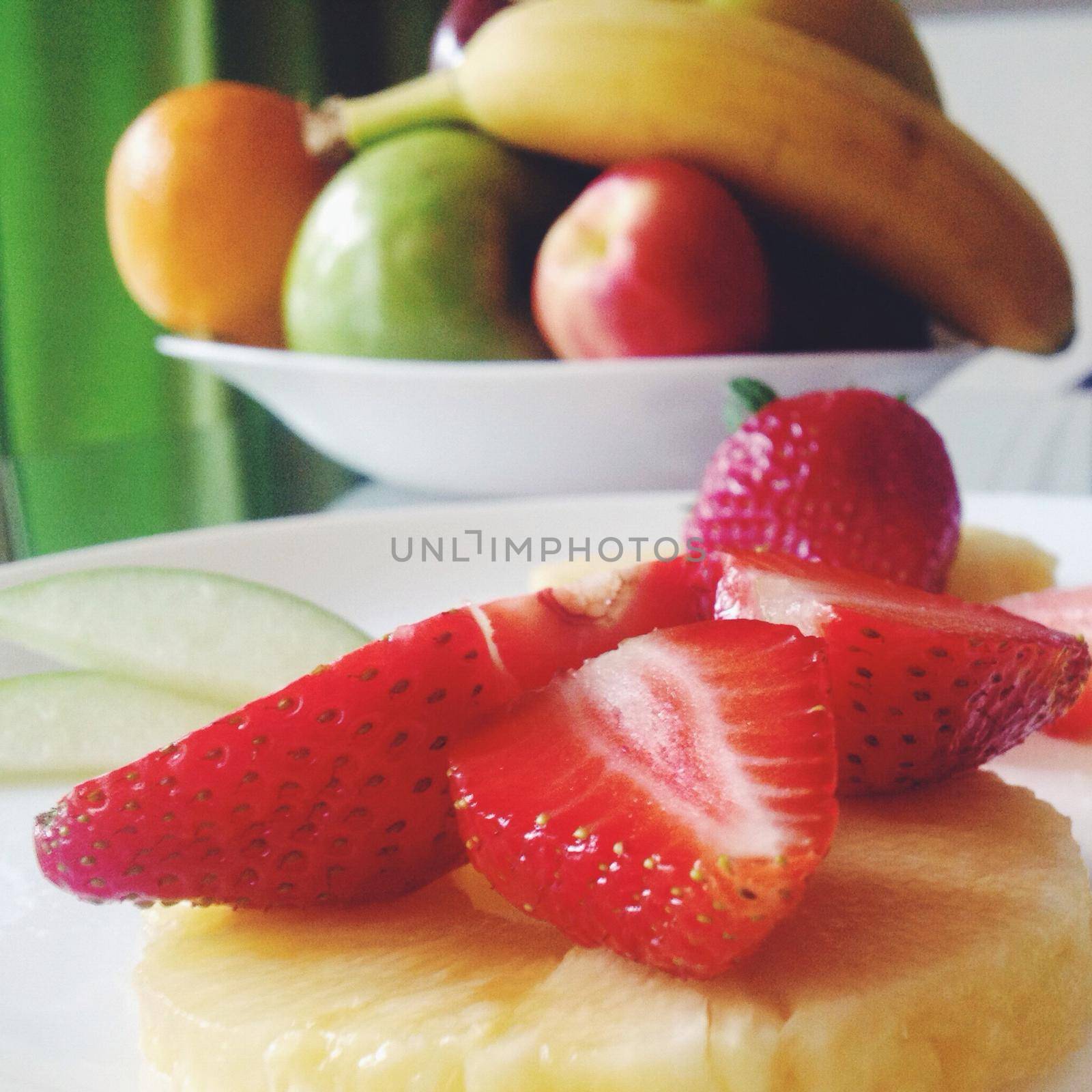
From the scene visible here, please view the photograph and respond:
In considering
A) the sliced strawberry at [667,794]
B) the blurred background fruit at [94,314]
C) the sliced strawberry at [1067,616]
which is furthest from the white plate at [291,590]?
the blurred background fruit at [94,314]

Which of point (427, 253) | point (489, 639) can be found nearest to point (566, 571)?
point (489, 639)

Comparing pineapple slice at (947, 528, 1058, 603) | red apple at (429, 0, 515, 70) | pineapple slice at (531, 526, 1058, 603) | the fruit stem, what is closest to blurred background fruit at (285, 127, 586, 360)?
the fruit stem

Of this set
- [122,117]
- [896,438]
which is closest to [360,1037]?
[896,438]

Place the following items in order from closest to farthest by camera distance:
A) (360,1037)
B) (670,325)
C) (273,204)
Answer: (360,1037)
(670,325)
(273,204)

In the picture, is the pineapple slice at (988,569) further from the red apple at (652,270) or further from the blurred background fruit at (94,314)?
the blurred background fruit at (94,314)

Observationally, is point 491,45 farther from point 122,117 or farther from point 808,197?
point 122,117

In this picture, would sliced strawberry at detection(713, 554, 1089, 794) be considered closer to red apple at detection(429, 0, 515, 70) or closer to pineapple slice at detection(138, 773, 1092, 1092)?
pineapple slice at detection(138, 773, 1092, 1092)
